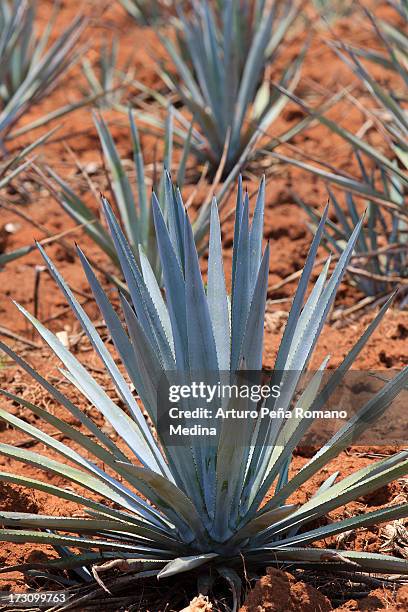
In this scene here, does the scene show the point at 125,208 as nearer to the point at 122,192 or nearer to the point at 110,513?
the point at 122,192

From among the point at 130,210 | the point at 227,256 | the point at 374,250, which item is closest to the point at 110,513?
the point at 130,210

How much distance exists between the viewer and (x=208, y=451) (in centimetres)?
179

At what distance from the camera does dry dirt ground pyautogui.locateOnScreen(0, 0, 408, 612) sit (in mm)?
2166

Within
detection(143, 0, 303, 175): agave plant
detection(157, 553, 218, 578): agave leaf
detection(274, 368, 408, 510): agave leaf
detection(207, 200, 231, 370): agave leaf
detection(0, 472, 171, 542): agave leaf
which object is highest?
detection(143, 0, 303, 175): agave plant

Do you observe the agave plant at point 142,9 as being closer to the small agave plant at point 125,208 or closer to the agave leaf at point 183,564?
the small agave plant at point 125,208

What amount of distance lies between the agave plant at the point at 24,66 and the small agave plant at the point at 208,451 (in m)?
A: 2.04

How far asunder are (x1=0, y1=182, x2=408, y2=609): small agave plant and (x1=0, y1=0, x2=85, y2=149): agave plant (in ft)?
6.70

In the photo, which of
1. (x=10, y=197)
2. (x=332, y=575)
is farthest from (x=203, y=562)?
(x=10, y=197)

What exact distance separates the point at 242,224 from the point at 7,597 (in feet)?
2.77

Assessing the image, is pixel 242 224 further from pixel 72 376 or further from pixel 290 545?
pixel 290 545

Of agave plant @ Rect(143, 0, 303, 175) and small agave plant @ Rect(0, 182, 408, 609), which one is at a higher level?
agave plant @ Rect(143, 0, 303, 175)

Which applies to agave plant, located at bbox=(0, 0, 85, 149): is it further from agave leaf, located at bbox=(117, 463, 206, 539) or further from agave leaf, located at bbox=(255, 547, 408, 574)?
agave leaf, located at bbox=(255, 547, 408, 574)

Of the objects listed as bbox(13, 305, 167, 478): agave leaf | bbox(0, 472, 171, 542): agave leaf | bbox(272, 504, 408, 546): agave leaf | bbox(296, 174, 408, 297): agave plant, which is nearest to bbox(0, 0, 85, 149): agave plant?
bbox(296, 174, 408, 297): agave plant

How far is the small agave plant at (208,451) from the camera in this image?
170 centimetres
